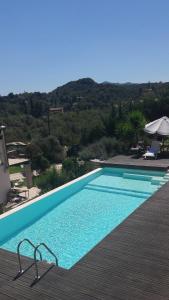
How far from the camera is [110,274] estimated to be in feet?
16.2

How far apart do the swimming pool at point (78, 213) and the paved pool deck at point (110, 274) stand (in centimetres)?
122

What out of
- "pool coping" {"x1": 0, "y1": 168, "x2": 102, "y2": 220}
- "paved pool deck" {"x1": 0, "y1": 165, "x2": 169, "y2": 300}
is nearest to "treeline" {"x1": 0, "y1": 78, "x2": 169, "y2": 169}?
"pool coping" {"x1": 0, "y1": 168, "x2": 102, "y2": 220}

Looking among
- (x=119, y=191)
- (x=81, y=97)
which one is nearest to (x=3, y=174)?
(x=119, y=191)

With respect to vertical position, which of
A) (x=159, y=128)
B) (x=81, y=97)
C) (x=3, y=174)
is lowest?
(x=3, y=174)

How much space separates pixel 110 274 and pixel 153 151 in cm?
926

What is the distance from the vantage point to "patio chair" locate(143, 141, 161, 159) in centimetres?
1334

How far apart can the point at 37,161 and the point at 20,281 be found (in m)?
10.9

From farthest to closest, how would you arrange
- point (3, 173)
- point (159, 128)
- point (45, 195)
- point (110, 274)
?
point (159, 128)
point (3, 173)
point (45, 195)
point (110, 274)

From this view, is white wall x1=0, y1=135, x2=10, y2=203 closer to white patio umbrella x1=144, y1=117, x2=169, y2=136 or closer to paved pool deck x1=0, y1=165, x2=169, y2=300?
paved pool deck x1=0, y1=165, x2=169, y2=300

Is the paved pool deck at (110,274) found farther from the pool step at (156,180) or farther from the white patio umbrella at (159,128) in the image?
the white patio umbrella at (159,128)

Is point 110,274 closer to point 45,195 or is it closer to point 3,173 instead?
point 45,195

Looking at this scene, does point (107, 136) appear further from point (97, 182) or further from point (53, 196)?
point (53, 196)

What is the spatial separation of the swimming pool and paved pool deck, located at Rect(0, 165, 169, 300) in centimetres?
122

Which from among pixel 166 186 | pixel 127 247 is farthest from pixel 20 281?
pixel 166 186
